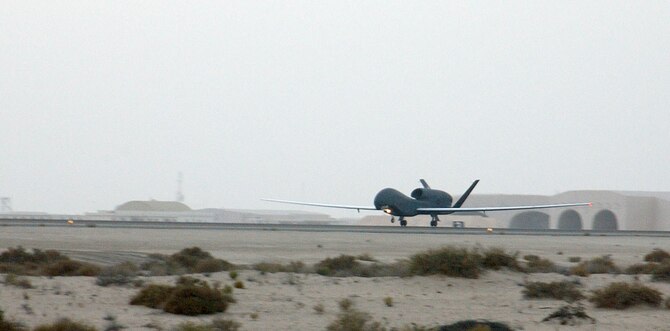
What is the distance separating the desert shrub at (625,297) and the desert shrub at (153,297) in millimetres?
9206

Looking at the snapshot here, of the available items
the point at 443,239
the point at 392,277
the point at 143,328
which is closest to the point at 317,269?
the point at 392,277

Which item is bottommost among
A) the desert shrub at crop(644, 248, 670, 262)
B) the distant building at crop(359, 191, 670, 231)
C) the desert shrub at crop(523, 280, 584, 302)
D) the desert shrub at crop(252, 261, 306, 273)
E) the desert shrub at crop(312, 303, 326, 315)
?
the desert shrub at crop(312, 303, 326, 315)

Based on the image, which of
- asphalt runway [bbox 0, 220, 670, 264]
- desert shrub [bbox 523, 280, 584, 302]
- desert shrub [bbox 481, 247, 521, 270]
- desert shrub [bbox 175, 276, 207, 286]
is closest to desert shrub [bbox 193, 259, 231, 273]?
desert shrub [bbox 175, 276, 207, 286]

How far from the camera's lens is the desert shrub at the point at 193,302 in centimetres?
1702

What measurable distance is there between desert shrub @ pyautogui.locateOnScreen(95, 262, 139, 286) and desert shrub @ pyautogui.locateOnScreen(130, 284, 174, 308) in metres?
2.38

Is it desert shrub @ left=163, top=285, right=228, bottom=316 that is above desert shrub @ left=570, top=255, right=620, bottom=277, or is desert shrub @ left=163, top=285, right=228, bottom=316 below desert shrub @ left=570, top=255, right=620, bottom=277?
below

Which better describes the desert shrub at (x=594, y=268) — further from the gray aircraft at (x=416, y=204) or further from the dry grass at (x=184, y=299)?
the gray aircraft at (x=416, y=204)

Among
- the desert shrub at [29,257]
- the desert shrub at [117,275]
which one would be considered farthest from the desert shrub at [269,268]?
the desert shrub at [29,257]

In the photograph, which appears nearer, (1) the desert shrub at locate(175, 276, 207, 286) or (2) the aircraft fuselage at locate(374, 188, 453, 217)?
(1) the desert shrub at locate(175, 276, 207, 286)

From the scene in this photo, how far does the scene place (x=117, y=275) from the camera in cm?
2134

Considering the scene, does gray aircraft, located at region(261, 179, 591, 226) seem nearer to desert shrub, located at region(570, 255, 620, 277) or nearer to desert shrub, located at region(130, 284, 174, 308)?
desert shrub, located at region(570, 255, 620, 277)

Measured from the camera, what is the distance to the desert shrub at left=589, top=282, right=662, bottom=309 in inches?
763

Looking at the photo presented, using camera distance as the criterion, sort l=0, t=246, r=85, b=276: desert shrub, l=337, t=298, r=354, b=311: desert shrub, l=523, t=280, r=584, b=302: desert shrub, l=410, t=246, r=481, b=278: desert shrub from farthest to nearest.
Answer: l=0, t=246, r=85, b=276: desert shrub → l=410, t=246, r=481, b=278: desert shrub → l=523, t=280, r=584, b=302: desert shrub → l=337, t=298, r=354, b=311: desert shrub

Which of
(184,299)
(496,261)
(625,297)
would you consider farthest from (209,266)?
(625,297)
